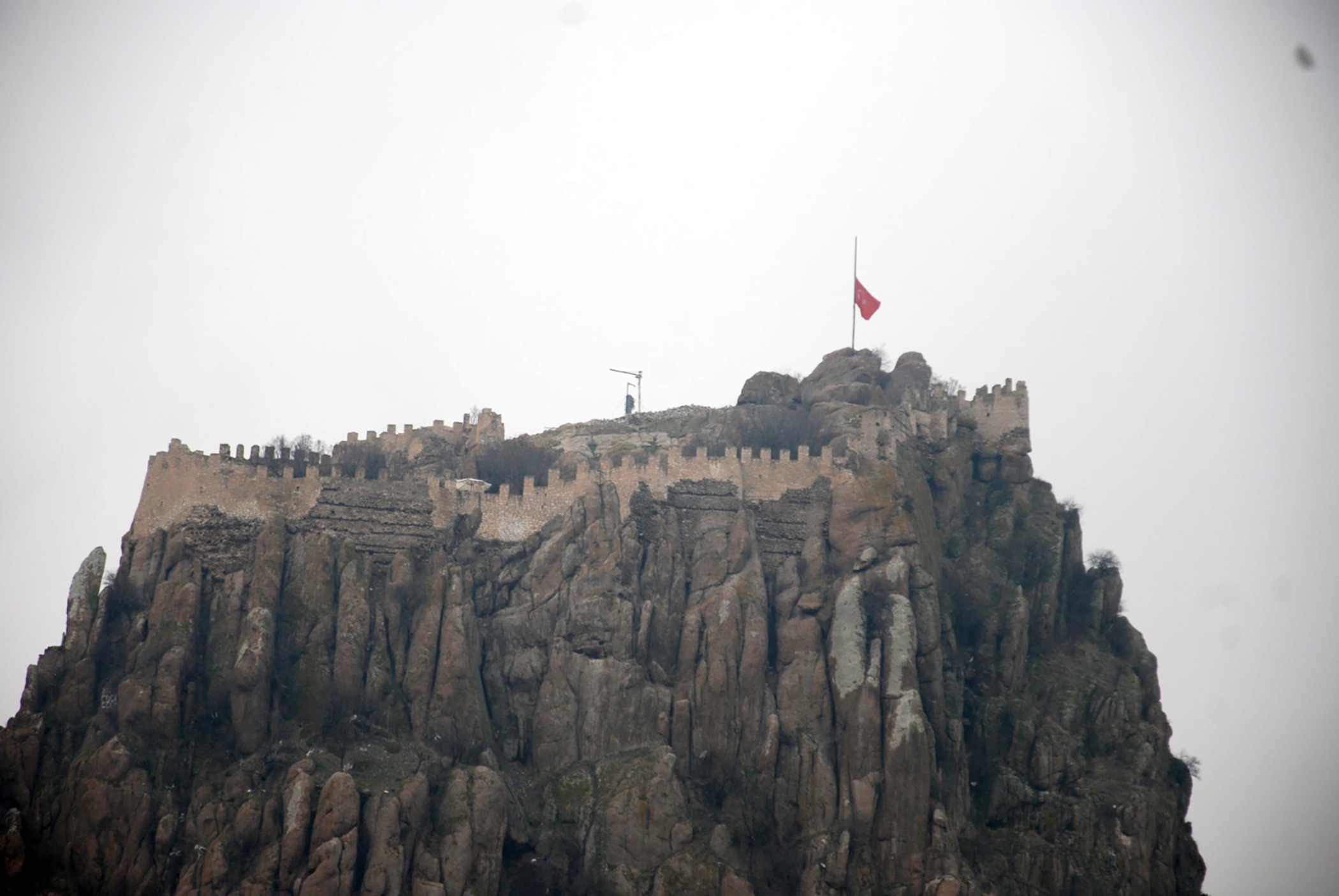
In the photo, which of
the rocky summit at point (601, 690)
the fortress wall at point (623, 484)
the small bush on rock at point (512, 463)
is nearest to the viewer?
the rocky summit at point (601, 690)

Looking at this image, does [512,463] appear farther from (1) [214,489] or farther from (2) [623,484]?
(1) [214,489]

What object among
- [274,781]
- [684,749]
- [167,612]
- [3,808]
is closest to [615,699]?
[684,749]

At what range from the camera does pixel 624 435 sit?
9262cm

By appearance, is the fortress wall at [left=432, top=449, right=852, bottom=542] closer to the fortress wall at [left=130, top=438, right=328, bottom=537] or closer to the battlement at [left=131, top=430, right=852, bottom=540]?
the battlement at [left=131, top=430, right=852, bottom=540]

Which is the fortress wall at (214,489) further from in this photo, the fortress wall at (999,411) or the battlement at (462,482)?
the fortress wall at (999,411)

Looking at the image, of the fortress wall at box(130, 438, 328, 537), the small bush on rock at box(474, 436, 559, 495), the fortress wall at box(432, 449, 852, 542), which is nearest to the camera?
the fortress wall at box(130, 438, 328, 537)

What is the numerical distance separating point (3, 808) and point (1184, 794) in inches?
1794

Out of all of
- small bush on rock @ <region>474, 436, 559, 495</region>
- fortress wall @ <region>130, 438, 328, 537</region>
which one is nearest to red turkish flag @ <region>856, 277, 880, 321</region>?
small bush on rock @ <region>474, 436, 559, 495</region>

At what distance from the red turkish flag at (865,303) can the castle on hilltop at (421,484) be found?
899 cm

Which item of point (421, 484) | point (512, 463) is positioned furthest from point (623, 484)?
point (421, 484)

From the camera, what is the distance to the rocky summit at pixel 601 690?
6844 cm

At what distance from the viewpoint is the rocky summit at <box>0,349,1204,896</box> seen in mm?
68438

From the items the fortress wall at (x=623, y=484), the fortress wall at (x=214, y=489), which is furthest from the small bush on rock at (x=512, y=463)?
the fortress wall at (x=214, y=489)

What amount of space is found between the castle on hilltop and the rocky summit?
13cm
